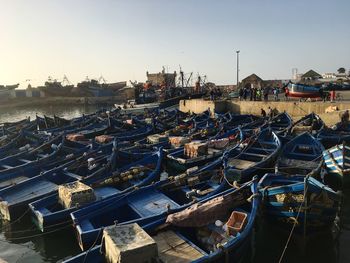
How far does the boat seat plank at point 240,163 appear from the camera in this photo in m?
15.9

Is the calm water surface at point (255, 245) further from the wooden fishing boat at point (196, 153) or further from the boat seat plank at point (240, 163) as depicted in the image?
the wooden fishing boat at point (196, 153)

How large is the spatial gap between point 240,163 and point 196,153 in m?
3.09

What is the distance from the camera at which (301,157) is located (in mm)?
17047

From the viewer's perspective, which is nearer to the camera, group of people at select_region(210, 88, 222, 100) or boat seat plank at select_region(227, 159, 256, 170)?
boat seat plank at select_region(227, 159, 256, 170)

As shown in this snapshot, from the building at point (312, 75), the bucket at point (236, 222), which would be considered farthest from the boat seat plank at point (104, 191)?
the building at point (312, 75)

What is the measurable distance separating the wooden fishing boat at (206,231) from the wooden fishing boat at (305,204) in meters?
0.86

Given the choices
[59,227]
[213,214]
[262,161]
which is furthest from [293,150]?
[59,227]

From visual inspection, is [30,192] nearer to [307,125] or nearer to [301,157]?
[301,157]

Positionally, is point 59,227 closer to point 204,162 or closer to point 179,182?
point 179,182

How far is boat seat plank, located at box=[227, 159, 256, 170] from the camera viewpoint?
15.9 metres

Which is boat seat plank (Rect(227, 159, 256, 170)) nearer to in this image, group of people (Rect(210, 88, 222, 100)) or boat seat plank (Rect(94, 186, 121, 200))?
boat seat plank (Rect(94, 186, 121, 200))

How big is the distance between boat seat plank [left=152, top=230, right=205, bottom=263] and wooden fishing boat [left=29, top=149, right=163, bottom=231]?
12.4 ft

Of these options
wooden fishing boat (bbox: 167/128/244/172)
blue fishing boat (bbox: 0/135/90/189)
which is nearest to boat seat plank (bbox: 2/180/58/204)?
blue fishing boat (bbox: 0/135/90/189)

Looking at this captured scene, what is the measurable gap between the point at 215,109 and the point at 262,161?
21140 mm
